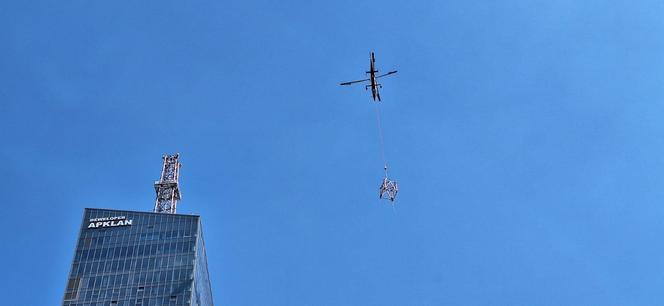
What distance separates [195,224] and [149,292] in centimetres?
1834

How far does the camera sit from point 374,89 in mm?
120938

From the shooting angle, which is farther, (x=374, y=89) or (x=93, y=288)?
(x=93, y=288)

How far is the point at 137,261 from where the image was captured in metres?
177

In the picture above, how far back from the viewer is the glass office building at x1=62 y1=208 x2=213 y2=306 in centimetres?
17150

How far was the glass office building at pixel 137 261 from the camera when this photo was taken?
172m

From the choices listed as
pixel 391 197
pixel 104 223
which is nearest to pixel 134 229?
pixel 104 223

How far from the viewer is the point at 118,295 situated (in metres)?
172

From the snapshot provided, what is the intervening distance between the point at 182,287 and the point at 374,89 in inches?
2704

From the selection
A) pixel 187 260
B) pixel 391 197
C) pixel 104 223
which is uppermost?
pixel 104 223

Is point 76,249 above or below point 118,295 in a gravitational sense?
above

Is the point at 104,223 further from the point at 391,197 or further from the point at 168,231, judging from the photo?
the point at 391,197

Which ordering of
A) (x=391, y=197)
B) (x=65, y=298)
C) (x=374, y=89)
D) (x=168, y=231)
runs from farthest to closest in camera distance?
(x=168, y=231) → (x=65, y=298) → (x=391, y=197) → (x=374, y=89)

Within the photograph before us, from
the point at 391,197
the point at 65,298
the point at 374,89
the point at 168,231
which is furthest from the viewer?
the point at 168,231

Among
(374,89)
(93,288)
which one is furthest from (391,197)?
(93,288)
